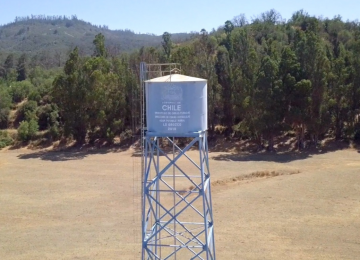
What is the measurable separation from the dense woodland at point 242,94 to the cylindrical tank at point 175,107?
2480 cm

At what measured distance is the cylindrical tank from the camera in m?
12.0

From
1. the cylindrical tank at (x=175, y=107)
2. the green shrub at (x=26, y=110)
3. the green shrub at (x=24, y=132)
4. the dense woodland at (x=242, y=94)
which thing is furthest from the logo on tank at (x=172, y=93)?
the green shrub at (x=26, y=110)

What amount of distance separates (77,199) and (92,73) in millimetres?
17604

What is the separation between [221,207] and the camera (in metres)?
22.2

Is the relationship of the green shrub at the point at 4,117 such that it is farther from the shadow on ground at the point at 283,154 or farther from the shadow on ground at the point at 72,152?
the shadow on ground at the point at 283,154

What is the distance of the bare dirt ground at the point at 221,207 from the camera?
17.1m

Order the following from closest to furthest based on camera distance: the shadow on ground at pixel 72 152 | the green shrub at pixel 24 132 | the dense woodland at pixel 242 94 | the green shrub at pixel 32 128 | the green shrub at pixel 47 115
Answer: the dense woodland at pixel 242 94 → the shadow on ground at pixel 72 152 → the green shrub at pixel 24 132 → the green shrub at pixel 32 128 → the green shrub at pixel 47 115

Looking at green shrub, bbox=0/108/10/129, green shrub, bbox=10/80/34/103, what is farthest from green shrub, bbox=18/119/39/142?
green shrub, bbox=10/80/34/103

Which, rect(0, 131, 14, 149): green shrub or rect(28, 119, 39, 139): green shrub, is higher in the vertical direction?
rect(28, 119, 39, 139): green shrub

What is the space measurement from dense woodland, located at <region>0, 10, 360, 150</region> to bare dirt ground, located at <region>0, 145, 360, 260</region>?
3.31 m

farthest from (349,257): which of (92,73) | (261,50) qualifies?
(261,50)

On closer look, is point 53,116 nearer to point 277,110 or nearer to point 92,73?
point 92,73

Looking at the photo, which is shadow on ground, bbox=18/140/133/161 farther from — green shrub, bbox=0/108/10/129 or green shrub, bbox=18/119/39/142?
green shrub, bbox=0/108/10/129

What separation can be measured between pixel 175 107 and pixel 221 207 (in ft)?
36.7
